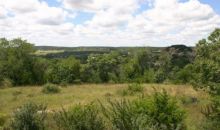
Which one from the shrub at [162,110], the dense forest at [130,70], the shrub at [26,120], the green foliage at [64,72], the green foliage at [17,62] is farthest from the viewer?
the green foliage at [64,72]

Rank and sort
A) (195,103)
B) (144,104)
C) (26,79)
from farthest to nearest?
1. (26,79)
2. (195,103)
3. (144,104)

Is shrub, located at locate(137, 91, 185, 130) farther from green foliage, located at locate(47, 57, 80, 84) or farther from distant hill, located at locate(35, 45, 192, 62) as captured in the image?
distant hill, located at locate(35, 45, 192, 62)

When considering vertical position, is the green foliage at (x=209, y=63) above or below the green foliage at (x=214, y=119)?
above

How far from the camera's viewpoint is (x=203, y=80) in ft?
67.3

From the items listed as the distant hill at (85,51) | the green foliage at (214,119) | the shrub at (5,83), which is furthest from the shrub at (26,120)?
the distant hill at (85,51)

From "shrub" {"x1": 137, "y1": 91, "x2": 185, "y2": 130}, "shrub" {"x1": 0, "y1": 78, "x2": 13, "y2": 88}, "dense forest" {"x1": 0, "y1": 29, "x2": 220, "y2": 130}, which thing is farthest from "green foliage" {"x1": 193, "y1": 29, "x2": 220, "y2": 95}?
"shrub" {"x1": 0, "y1": 78, "x2": 13, "y2": 88}

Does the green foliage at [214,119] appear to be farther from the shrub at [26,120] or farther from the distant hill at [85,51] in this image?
the distant hill at [85,51]

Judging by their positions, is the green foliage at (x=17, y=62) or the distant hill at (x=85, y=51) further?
the distant hill at (x=85, y=51)

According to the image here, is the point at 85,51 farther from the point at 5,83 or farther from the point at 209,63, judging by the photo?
the point at 209,63

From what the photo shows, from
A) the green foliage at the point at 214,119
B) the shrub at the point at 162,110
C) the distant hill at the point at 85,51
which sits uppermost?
the shrub at the point at 162,110

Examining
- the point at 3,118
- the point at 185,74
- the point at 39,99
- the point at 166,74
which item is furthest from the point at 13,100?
the point at 166,74

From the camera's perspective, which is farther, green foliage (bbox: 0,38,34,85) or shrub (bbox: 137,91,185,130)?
green foliage (bbox: 0,38,34,85)

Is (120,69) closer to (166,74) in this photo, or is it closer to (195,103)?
(166,74)

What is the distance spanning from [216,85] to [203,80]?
1.86 metres
